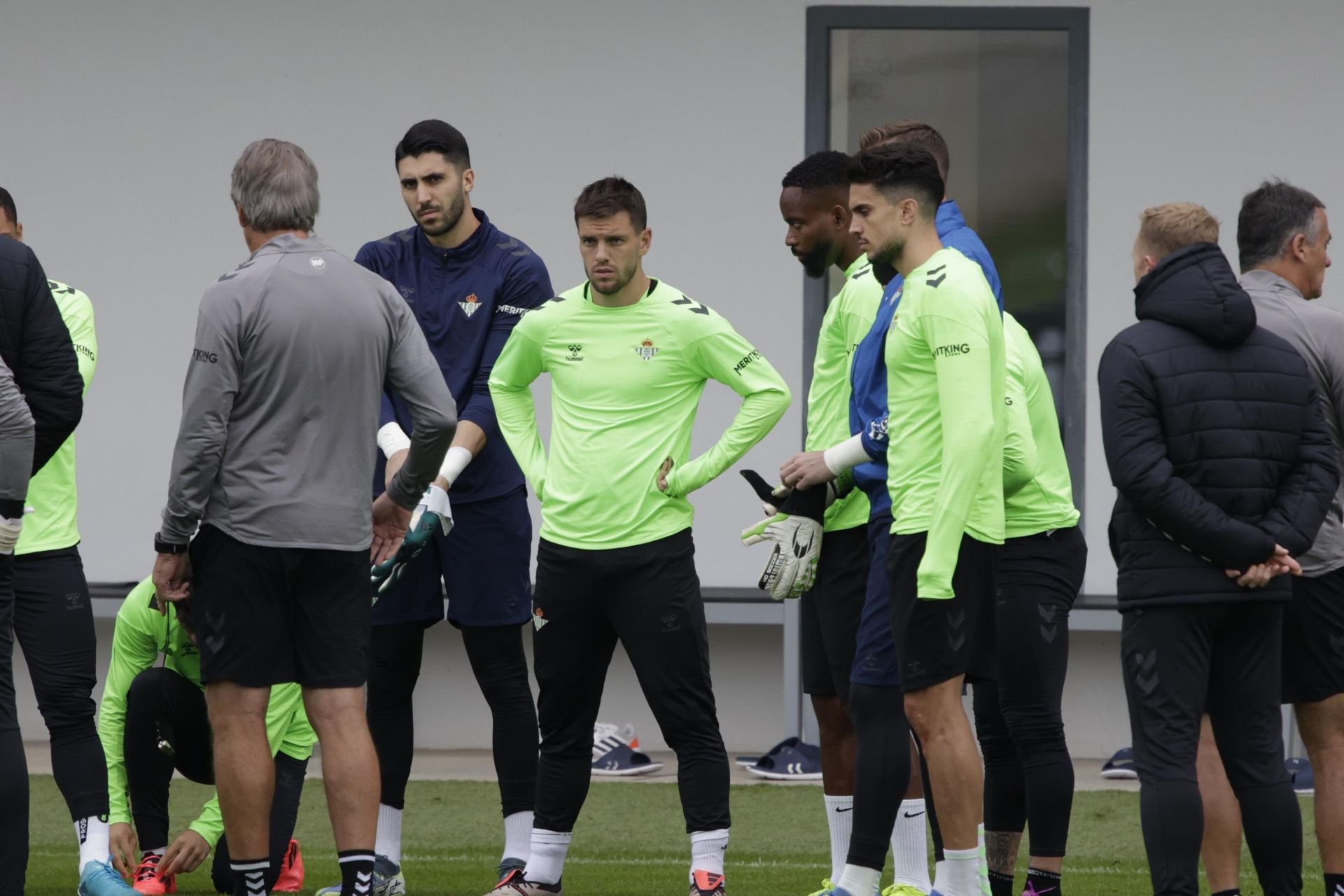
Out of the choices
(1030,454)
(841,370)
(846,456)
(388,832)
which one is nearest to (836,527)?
(846,456)

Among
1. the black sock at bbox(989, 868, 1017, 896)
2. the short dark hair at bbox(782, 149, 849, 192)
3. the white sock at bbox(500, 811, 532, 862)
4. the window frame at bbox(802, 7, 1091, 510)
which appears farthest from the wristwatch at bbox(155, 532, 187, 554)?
the window frame at bbox(802, 7, 1091, 510)

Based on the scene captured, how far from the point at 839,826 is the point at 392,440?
5.35 feet

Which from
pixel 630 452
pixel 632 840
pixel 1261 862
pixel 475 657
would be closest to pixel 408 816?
pixel 632 840

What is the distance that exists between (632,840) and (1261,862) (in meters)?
2.93

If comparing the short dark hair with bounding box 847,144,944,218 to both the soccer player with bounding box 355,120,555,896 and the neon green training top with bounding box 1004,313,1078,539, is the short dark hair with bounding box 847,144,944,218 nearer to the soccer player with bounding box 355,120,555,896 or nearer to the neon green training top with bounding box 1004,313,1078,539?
the neon green training top with bounding box 1004,313,1078,539

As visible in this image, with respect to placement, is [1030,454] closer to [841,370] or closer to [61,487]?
[841,370]

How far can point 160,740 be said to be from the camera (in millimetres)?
4902

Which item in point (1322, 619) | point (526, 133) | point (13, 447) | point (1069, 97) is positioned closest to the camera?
point (13, 447)

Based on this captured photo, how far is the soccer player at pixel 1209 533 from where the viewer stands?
3.75m

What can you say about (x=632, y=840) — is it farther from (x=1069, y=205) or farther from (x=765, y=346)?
(x=1069, y=205)

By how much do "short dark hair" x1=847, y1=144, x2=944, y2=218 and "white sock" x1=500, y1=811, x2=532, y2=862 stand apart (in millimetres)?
2123

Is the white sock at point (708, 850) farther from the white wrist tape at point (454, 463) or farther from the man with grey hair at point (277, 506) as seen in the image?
the white wrist tape at point (454, 463)

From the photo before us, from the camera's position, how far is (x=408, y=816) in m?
6.85

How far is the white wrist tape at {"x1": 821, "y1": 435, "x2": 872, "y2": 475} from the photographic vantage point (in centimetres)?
431
